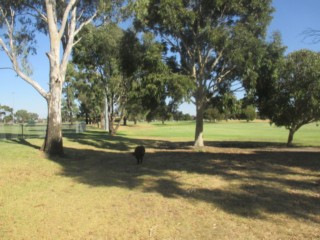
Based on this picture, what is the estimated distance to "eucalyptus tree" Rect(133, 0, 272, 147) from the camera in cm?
1884

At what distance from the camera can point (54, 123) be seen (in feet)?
53.9

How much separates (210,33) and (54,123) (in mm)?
9041

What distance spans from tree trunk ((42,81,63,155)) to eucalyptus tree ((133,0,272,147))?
5413mm

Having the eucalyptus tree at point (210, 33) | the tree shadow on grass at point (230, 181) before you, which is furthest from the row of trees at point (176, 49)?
the tree shadow on grass at point (230, 181)

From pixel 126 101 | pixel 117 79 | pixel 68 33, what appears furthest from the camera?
pixel 126 101

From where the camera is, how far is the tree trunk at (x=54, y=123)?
53.5 feet

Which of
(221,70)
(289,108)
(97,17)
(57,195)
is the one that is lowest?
(57,195)

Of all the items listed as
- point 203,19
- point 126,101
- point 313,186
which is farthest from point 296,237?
point 126,101

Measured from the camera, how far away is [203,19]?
2075 centimetres

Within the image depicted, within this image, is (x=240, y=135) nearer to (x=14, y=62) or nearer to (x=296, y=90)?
(x=296, y=90)

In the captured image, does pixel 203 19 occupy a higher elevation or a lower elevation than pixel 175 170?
higher

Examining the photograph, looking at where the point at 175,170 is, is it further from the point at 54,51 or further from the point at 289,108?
the point at 289,108

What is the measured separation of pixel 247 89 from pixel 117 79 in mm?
21088

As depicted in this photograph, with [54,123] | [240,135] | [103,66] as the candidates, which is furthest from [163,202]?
[240,135]
